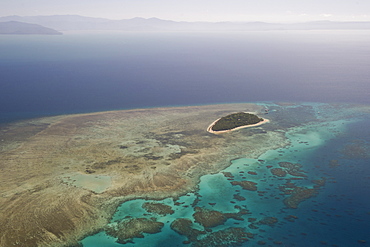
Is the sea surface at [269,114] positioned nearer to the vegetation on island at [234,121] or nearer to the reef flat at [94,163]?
the reef flat at [94,163]

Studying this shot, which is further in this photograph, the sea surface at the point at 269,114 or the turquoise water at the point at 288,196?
the sea surface at the point at 269,114

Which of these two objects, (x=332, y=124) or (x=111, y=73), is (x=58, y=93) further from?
(x=332, y=124)

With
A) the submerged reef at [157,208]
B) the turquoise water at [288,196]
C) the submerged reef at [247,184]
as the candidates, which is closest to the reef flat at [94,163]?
the submerged reef at [157,208]

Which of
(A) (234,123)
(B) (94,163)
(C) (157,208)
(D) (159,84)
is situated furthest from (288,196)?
(D) (159,84)

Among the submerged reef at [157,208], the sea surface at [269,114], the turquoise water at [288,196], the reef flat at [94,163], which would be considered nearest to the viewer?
the turquoise water at [288,196]

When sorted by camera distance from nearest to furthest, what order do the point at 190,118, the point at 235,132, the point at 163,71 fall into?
the point at 235,132, the point at 190,118, the point at 163,71

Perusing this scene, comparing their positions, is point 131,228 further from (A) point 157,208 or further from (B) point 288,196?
(B) point 288,196

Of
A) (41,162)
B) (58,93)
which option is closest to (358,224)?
(41,162)
